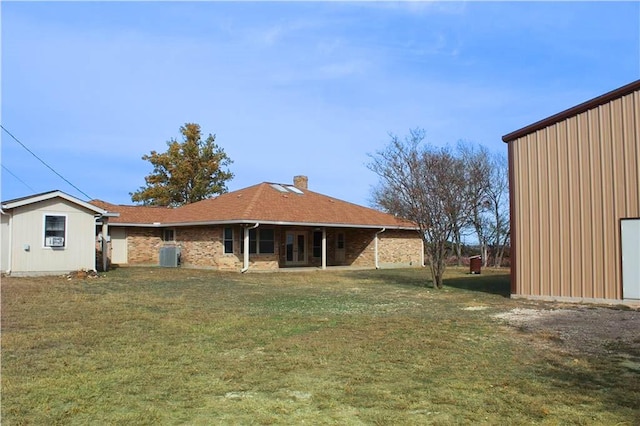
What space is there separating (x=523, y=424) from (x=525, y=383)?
128cm

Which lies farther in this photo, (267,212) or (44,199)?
(267,212)

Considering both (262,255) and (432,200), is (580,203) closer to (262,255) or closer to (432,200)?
(432,200)

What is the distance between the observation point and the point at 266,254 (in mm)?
24391

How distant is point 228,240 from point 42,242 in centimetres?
764

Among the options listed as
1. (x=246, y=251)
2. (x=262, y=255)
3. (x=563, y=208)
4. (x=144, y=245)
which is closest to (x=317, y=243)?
(x=262, y=255)

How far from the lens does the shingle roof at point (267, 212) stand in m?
23.8

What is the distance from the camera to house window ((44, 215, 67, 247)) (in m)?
18.9

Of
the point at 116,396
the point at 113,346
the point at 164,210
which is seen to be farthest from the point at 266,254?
the point at 116,396

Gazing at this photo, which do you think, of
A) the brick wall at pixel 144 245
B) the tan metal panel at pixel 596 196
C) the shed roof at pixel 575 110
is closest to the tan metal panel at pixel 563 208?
the shed roof at pixel 575 110

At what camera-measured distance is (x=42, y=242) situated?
61.6 feet

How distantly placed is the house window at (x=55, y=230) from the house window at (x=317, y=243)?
12922 mm

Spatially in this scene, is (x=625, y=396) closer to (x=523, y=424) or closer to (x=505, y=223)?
(x=523, y=424)

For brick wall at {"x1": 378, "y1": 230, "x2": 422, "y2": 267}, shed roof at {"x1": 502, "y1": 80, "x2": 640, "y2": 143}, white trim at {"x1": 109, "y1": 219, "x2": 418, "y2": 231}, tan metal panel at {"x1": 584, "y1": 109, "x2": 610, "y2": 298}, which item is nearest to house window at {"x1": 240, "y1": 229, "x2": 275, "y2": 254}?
white trim at {"x1": 109, "y1": 219, "x2": 418, "y2": 231}

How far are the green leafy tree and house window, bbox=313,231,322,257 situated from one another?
16.2m
